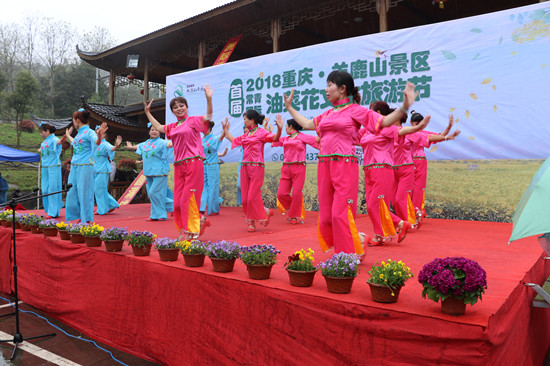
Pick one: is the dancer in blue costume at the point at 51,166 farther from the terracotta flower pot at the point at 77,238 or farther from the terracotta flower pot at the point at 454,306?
the terracotta flower pot at the point at 454,306

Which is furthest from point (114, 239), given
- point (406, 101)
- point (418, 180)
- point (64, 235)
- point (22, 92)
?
point (22, 92)

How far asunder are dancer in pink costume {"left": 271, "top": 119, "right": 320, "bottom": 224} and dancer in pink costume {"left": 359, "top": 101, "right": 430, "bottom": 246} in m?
2.01

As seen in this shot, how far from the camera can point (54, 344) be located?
11.7 feet

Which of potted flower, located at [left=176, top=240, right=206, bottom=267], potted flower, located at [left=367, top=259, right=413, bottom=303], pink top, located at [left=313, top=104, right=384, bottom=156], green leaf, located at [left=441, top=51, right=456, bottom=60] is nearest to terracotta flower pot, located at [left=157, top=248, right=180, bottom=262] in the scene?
potted flower, located at [left=176, top=240, right=206, bottom=267]

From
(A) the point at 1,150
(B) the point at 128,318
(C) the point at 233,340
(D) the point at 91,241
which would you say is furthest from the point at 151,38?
(C) the point at 233,340

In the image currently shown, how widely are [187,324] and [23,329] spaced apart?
83.2 inches

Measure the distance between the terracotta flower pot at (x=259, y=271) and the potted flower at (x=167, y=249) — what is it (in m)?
0.83

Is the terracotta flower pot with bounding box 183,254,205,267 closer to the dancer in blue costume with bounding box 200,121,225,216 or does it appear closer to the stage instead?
the stage

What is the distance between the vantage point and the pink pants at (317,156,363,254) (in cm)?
301

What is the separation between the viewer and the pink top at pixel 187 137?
4242 mm

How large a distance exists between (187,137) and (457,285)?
10.2 feet

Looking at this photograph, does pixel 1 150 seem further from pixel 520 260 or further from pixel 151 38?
pixel 520 260

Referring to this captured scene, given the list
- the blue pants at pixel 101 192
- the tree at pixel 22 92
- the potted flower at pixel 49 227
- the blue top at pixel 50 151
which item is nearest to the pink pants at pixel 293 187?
the potted flower at pixel 49 227

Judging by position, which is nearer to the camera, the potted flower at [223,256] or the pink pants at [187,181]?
the potted flower at [223,256]
